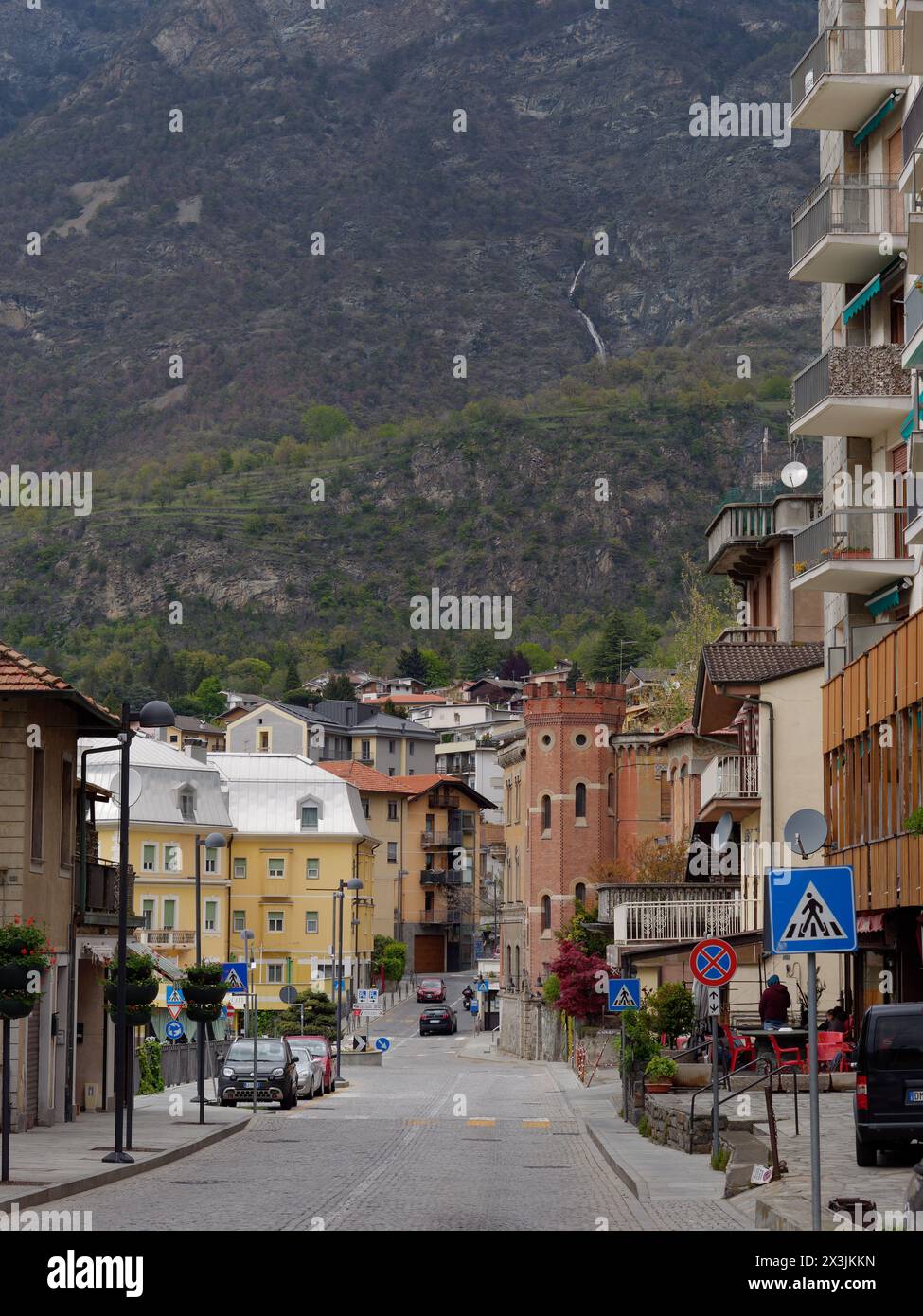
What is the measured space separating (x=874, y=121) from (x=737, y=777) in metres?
16.1

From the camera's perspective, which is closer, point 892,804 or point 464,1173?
point 464,1173

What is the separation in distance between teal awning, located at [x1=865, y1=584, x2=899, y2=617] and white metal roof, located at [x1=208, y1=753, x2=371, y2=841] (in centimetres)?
6778

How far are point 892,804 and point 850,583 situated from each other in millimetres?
7533

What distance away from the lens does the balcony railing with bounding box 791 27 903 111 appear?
129 feet

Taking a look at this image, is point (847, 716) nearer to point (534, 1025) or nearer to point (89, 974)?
point (89, 974)

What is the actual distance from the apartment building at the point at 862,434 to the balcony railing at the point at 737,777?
18.5 ft

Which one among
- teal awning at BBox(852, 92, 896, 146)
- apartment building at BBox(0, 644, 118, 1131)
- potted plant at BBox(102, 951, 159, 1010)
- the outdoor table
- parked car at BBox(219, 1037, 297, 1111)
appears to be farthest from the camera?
parked car at BBox(219, 1037, 297, 1111)

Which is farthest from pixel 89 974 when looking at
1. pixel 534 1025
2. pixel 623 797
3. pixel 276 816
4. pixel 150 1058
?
pixel 276 816

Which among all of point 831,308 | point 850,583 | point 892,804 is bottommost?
point 892,804

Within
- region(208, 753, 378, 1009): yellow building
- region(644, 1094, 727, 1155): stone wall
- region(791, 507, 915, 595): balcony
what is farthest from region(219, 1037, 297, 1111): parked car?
region(208, 753, 378, 1009): yellow building

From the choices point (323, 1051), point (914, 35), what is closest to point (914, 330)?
point (914, 35)

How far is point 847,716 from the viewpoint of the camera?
3750 cm

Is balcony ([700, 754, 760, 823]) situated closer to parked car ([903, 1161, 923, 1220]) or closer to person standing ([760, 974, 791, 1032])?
person standing ([760, 974, 791, 1032])
